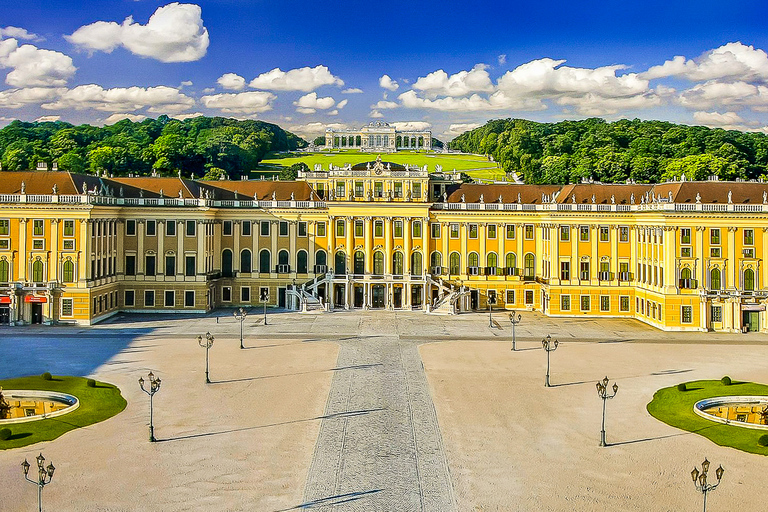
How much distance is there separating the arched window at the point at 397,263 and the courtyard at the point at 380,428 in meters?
18.9

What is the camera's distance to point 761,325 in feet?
195

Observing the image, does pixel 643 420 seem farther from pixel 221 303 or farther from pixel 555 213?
pixel 221 303

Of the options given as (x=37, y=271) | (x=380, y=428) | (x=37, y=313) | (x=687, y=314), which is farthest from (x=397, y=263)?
(x=380, y=428)

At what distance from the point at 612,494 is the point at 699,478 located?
3.84 meters

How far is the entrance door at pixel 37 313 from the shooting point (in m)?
60.0

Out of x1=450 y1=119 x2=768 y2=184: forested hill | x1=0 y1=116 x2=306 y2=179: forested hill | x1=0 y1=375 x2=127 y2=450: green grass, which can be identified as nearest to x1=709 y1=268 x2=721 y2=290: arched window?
x1=450 y1=119 x2=768 y2=184: forested hill

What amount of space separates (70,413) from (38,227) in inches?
1293

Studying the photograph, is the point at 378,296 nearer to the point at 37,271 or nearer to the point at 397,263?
the point at 397,263

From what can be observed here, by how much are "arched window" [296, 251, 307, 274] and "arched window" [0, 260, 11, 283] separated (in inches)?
1034

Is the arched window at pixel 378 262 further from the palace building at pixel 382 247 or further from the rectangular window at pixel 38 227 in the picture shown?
the rectangular window at pixel 38 227

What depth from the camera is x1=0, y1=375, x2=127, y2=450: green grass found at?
2970 cm

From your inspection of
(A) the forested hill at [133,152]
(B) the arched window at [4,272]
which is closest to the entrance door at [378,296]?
(B) the arched window at [4,272]

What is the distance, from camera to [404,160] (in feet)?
441

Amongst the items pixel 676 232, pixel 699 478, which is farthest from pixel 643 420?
pixel 676 232
